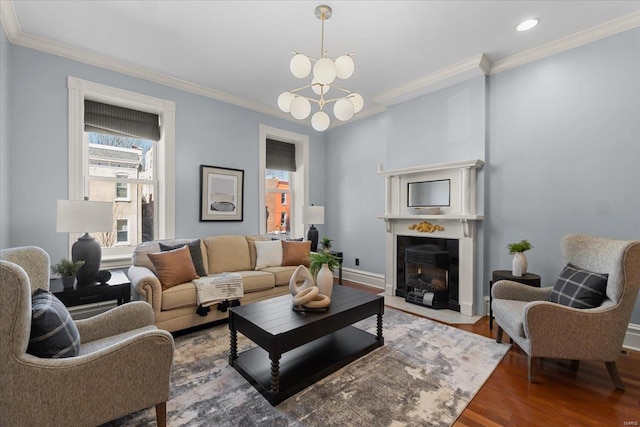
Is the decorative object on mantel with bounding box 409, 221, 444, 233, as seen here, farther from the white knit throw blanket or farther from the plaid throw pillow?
the white knit throw blanket

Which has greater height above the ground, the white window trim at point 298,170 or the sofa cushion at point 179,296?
the white window trim at point 298,170

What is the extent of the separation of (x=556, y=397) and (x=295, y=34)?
3554mm

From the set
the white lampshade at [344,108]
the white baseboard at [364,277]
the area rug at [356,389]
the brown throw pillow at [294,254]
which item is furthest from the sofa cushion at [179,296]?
the white baseboard at [364,277]

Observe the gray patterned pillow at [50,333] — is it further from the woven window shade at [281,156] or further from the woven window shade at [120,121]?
the woven window shade at [281,156]

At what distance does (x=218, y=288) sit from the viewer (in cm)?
301

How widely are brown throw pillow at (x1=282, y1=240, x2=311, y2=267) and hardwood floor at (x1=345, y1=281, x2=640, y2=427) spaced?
2422 mm

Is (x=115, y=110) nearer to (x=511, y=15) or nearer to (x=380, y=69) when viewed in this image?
(x=380, y=69)

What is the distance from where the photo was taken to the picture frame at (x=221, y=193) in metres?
3.97

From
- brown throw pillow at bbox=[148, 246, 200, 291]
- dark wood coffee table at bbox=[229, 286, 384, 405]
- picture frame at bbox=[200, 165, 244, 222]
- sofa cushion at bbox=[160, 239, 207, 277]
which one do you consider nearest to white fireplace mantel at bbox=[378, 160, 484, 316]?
dark wood coffee table at bbox=[229, 286, 384, 405]

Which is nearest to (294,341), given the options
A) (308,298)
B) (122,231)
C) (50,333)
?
(308,298)

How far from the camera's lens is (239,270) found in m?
3.71

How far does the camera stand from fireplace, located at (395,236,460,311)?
3623 millimetres

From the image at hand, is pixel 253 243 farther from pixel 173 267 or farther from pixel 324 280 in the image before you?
pixel 324 280

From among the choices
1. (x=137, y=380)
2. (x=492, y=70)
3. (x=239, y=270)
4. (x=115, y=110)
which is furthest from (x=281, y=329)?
(x=492, y=70)
